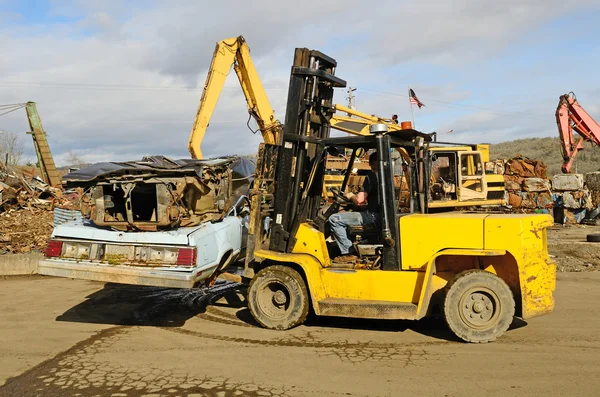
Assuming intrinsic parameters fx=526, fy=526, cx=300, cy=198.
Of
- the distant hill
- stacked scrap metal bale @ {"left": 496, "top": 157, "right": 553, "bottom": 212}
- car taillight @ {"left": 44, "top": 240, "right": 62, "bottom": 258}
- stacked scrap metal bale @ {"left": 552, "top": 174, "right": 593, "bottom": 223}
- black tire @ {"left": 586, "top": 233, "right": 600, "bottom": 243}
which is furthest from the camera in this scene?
the distant hill

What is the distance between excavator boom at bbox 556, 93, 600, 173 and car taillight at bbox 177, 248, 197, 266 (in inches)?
844

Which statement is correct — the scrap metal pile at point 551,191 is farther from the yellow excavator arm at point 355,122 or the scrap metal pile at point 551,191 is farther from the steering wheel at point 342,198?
the steering wheel at point 342,198

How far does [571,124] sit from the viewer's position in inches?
915

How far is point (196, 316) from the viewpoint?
7.32m

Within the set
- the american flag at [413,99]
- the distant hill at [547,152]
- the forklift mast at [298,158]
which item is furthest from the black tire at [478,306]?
the distant hill at [547,152]

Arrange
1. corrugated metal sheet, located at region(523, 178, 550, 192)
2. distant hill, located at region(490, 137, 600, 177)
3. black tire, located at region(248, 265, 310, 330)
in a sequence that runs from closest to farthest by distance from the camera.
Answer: black tire, located at region(248, 265, 310, 330), corrugated metal sheet, located at region(523, 178, 550, 192), distant hill, located at region(490, 137, 600, 177)

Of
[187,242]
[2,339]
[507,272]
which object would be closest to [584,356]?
[507,272]

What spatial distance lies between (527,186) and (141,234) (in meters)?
20.1

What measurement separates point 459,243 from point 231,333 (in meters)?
2.92

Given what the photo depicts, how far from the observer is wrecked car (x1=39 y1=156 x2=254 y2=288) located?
619 centimetres

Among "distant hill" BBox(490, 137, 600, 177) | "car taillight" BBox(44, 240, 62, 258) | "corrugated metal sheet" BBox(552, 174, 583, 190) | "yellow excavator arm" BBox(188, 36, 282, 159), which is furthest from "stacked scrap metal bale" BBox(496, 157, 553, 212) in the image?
"car taillight" BBox(44, 240, 62, 258)

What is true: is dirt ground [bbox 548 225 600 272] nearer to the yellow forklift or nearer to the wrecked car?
the yellow forklift

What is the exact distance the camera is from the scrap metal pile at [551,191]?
2097 cm

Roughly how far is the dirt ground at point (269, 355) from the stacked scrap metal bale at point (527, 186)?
49.8ft
